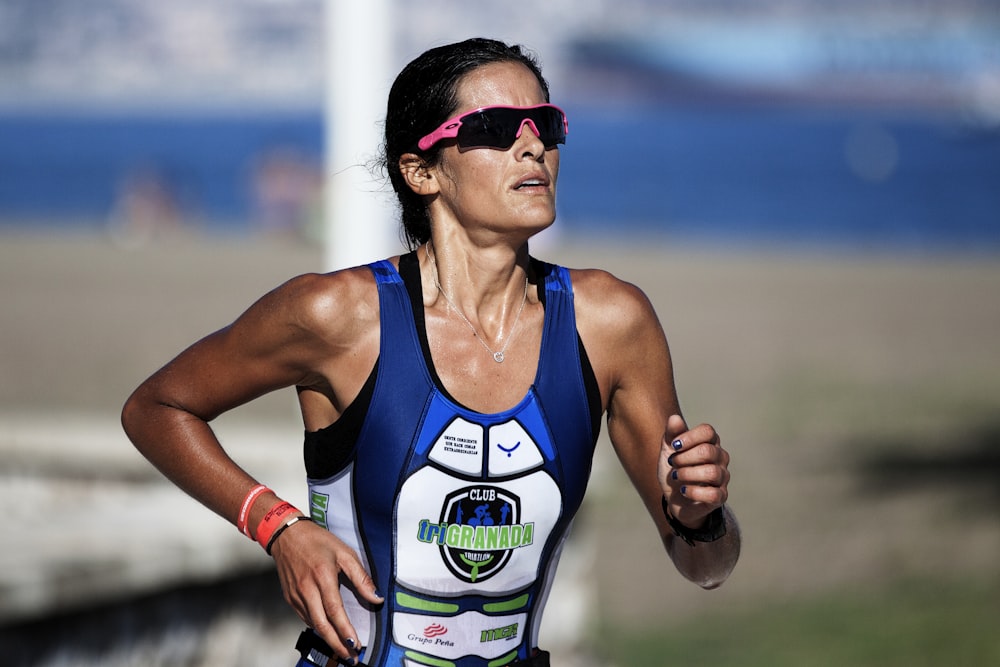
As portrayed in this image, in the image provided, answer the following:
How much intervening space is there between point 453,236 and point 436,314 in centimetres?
20

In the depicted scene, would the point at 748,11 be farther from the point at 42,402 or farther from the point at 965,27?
the point at 42,402

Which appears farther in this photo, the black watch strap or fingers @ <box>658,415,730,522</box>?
the black watch strap

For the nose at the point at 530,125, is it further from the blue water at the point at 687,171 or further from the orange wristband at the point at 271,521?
the blue water at the point at 687,171

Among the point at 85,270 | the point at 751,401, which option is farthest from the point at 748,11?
the point at 751,401

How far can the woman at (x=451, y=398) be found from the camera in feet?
9.07

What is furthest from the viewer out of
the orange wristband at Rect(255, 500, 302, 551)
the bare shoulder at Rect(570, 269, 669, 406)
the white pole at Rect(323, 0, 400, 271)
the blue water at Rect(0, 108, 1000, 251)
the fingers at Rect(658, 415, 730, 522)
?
the blue water at Rect(0, 108, 1000, 251)

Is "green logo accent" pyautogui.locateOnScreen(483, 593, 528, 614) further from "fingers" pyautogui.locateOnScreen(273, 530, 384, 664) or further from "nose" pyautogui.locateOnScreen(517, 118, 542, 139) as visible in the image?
"nose" pyautogui.locateOnScreen(517, 118, 542, 139)

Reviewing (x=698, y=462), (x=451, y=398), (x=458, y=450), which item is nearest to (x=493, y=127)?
(x=451, y=398)

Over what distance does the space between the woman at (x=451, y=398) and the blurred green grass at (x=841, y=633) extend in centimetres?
414

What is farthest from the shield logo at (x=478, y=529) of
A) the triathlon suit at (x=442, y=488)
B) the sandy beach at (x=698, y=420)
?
the sandy beach at (x=698, y=420)

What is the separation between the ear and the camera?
2.99 m

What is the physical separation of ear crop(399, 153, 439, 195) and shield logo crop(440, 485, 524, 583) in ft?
2.35

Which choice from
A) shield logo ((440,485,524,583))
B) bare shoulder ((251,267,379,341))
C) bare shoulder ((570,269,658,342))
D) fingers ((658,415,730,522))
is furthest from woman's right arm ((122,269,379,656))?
fingers ((658,415,730,522))

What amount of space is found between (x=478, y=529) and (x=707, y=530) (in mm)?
509
